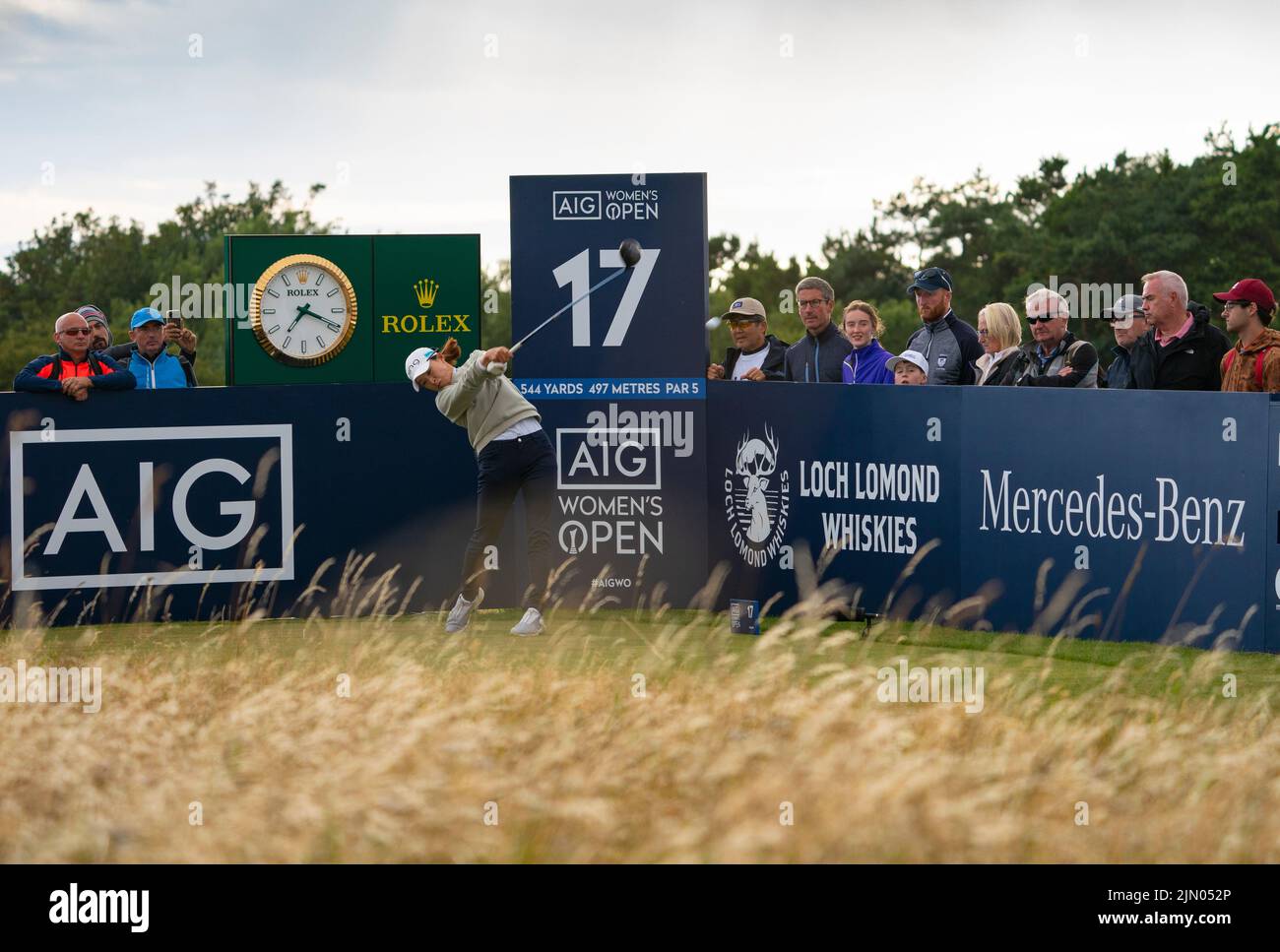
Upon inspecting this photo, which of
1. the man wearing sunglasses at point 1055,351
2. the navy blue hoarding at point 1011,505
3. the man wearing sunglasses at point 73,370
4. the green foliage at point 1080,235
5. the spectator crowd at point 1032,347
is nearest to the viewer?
the navy blue hoarding at point 1011,505

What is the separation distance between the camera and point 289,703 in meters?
7.29

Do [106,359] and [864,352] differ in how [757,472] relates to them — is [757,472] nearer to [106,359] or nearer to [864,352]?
[864,352]

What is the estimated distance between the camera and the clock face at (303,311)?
1380cm

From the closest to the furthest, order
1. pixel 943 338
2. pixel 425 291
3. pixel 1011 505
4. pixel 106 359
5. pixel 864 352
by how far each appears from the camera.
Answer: pixel 1011 505 < pixel 943 338 < pixel 864 352 < pixel 106 359 < pixel 425 291

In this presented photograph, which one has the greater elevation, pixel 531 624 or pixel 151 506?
pixel 151 506

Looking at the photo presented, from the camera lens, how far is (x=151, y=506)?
12.1 meters

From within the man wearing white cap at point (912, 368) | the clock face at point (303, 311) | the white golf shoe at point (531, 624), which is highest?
the clock face at point (303, 311)

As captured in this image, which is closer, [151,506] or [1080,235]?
[151,506]

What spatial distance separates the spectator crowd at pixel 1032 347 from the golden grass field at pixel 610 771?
2.58 meters

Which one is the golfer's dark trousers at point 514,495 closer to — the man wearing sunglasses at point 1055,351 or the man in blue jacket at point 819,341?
the man in blue jacket at point 819,341

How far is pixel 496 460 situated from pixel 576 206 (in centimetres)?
207

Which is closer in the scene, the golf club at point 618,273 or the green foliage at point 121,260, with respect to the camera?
the golf club at point 618,273

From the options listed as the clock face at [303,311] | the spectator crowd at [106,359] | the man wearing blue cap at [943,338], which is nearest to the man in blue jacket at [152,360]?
the spectator crowd at [106,359]

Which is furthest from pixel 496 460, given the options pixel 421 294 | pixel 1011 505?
pixel 1011 505
